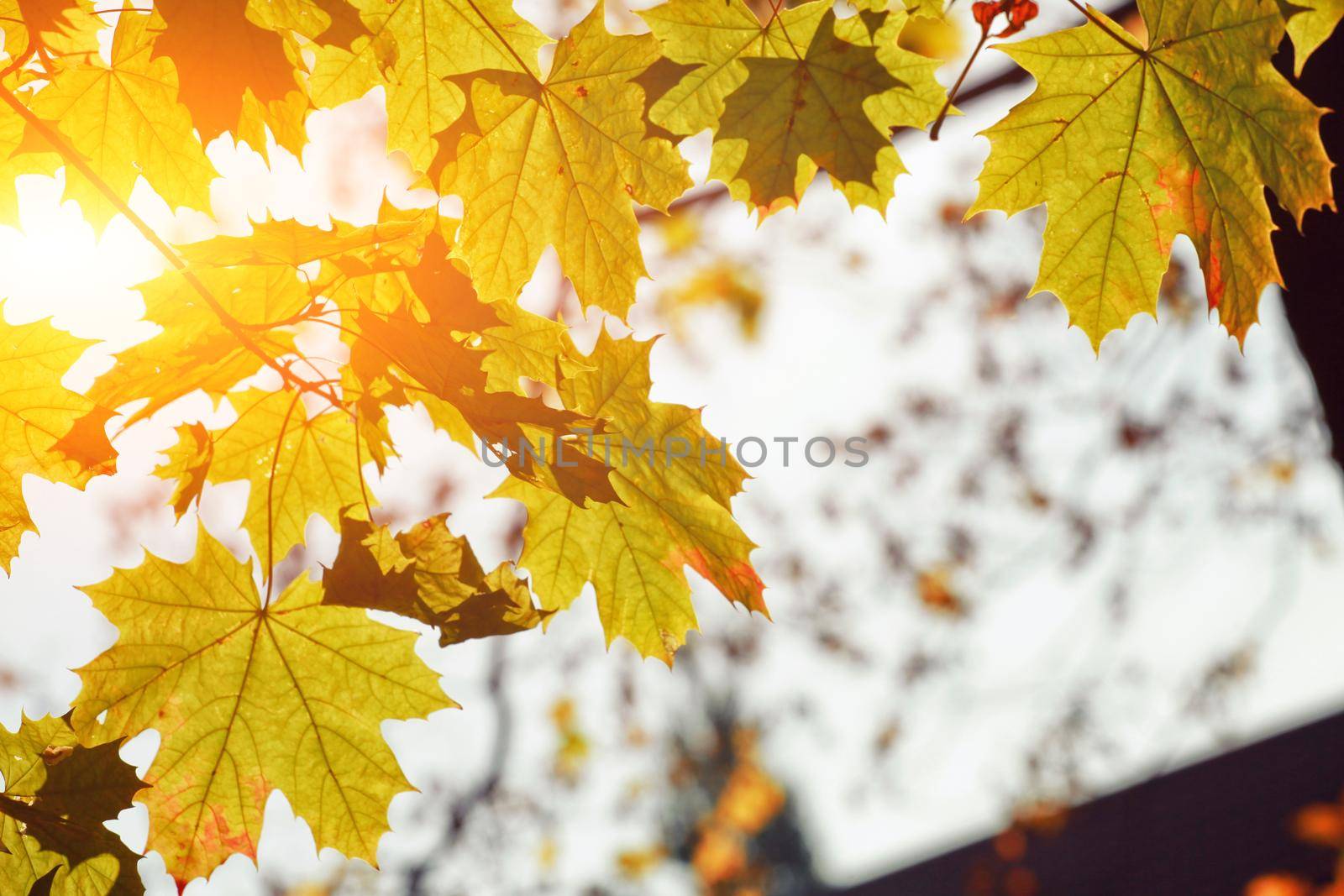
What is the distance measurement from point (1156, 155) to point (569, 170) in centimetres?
116

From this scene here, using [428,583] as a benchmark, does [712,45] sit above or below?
above

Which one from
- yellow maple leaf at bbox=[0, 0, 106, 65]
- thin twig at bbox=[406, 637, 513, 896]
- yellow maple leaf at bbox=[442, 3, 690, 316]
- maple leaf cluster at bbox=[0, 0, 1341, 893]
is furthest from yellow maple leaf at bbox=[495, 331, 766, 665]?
thin twig at bbox=[406, 637, 513, 896]

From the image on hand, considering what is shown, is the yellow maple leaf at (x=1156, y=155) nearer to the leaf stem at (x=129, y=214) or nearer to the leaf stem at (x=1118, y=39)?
the leaf stem at (x=1118, y=39)

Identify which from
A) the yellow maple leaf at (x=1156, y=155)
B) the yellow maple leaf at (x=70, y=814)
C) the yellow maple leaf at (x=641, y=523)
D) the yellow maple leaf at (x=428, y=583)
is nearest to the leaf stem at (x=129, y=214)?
the yellow maple leaf at (x=428, y=583)

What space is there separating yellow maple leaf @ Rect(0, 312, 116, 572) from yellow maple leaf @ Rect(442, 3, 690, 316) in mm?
755

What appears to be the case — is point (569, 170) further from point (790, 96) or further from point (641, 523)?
point (641, 523)

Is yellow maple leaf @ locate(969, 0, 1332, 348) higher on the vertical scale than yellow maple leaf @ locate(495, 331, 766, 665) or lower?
higher

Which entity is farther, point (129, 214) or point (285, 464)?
point (285, 464)

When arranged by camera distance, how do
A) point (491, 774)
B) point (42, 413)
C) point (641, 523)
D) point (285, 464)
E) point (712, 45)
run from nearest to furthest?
point (42, 413) < point (712, 45) < point (641, 523) < point (285, 464) < point (491, 774)

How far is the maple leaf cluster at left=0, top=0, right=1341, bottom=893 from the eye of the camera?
1.73 metres

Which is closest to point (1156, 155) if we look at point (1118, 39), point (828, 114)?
point (1118, 39)

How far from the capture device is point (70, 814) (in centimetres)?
177

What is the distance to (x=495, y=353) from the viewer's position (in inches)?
77.4

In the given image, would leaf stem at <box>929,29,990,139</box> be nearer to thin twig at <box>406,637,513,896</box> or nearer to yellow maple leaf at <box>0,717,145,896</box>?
yellow maple leaf at <box>0,717,145,896</box>
